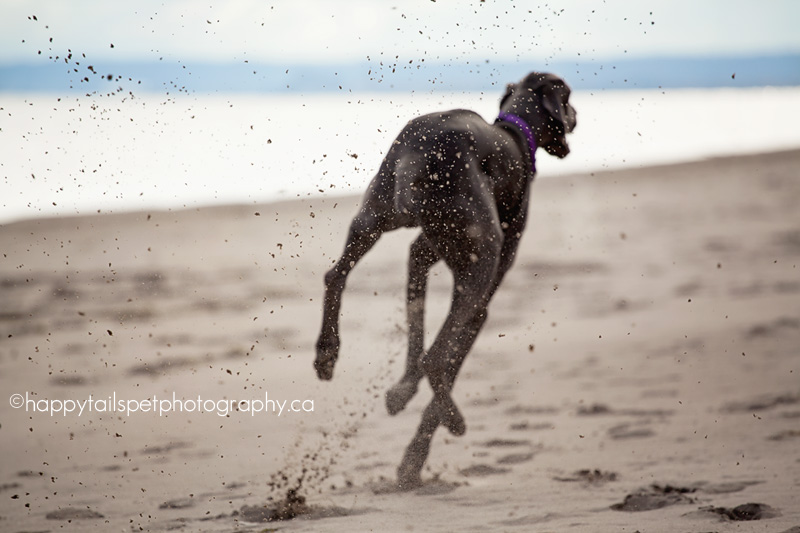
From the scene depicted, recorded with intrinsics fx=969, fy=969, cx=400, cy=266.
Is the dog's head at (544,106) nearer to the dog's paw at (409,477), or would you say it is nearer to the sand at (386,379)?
the sand at (386,379)

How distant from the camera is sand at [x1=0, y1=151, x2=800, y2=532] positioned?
13.1 ft

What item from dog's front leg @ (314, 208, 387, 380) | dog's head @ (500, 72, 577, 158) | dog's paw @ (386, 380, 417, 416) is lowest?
dog's paw @ (386, 380, 417, 416)

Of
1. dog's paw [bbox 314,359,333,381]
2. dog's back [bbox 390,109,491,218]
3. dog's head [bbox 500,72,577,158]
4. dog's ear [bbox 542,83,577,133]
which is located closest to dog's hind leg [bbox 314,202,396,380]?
dog's paw [bbox 314,359,333,381]

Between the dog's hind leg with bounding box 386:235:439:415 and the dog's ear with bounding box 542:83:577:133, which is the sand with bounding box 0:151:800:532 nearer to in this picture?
the dog's hind leg with bounding box 386:235:439:415

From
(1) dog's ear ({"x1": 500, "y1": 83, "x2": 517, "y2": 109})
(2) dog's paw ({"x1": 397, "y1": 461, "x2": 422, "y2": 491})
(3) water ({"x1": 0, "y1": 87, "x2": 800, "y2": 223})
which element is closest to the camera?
(2) dog's paw ({"x1": 397, "y1": 461, "x2": 422, "y2": 491})

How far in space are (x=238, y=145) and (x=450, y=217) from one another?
43.9ft

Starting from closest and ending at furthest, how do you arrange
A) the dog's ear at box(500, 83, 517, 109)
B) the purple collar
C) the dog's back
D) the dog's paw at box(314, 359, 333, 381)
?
the dog's back < the dog's paw at box(314, 359, 333, 381) < the purple collar < the dog's ear at box(500, 83, 517, 109)

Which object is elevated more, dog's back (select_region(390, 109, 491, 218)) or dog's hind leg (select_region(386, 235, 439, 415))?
dog's back (select_region(390, 109, 491, 218))

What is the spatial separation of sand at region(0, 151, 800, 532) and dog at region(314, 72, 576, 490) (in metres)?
0.50

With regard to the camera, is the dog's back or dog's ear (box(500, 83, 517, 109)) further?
dog's ear (box(500, 83, 517, 109))

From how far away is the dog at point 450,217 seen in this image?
3924mm

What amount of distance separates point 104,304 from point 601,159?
8616 millimetres

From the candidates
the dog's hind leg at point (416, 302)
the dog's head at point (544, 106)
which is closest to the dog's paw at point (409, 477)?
the dog's hind leg at point (416, 302)

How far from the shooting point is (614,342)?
6.68 metres
